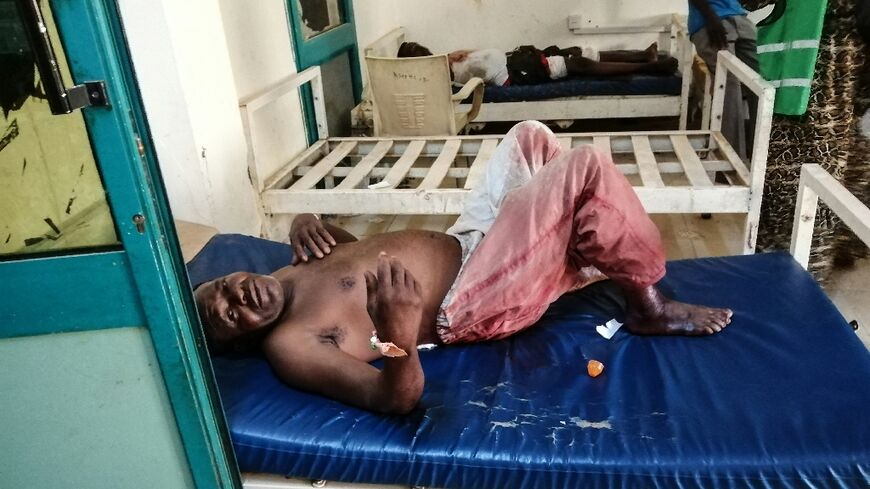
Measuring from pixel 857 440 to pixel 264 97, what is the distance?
246 cm

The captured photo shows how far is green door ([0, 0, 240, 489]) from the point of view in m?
1.14

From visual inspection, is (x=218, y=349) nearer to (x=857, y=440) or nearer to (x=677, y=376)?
(x=677, y=376)

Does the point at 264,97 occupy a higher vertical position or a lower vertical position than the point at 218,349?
higher

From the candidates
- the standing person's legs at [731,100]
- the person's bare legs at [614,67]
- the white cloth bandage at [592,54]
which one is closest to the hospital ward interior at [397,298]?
the standing person's legs at [731,100]

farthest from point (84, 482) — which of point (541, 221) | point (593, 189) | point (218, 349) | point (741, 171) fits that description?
point (741, 171)

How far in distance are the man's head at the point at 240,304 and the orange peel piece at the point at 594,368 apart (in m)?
0.83

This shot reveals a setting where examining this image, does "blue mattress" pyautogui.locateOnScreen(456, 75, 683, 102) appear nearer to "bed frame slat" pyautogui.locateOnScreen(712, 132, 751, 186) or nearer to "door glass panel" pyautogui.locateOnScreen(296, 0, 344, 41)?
"door glass panel" pyautogui.locateOnScreen(296, 0, 344, 41)

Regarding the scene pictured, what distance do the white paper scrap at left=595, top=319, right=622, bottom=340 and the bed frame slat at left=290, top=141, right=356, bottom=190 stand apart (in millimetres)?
1572

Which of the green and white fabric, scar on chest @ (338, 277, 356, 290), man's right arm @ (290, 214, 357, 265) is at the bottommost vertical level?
scar on chest @ (338, 277, 356, 290)

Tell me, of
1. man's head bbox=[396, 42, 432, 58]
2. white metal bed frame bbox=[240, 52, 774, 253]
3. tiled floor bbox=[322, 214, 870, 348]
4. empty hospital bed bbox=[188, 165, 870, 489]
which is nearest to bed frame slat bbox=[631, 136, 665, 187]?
white metal bed frame bbox=[240, 52, 774, 253]

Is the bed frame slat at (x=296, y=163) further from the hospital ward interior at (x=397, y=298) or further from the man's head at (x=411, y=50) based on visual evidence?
the man's head at (x=411, y=50)

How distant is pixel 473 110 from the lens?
13.9 feet

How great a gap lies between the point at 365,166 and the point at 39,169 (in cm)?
203

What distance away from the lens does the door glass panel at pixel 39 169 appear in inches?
45.8
